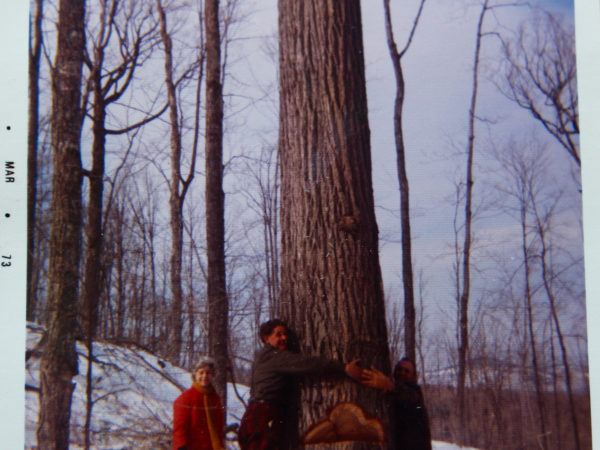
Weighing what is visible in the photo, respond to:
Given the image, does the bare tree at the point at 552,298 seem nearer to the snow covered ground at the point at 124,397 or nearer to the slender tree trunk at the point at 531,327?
the slender tree trunk at the point at 531,327

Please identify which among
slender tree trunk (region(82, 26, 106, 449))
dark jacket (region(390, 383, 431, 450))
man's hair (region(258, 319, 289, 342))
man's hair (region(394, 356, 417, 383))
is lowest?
dark jacket (region(390, 383, 431, 450))

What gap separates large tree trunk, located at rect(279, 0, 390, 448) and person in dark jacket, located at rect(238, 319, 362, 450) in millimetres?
79

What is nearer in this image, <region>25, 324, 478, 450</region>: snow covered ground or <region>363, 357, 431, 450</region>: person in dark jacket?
<region>363, 357, 431, 450</region>: person in dark jacket

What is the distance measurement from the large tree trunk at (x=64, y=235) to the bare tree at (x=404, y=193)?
224 cm

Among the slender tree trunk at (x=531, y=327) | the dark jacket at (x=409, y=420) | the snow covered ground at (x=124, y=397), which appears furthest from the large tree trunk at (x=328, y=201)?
the slender tree trunk at (x=531, y=327)

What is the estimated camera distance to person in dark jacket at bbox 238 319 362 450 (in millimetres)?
2732

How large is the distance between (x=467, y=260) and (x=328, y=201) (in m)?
1.20

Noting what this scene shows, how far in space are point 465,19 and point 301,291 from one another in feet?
7.54

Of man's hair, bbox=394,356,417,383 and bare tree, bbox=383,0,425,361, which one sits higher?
bare tree, bbox=383,0,425,361

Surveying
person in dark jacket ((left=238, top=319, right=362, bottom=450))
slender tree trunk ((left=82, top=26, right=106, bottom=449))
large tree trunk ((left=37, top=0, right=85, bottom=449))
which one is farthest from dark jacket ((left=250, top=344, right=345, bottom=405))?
large tree trunk ((left=37, top=0, right=85, bottom=449))

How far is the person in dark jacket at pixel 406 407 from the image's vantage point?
284cm

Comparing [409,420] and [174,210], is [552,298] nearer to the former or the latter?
[409,420]

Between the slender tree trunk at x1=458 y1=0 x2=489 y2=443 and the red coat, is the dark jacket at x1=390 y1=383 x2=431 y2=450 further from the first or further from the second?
the red coat

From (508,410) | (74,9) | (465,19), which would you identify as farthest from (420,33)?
(508,410)
